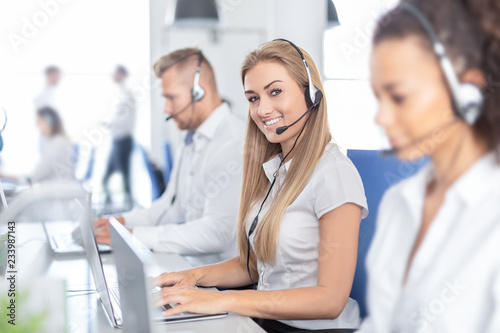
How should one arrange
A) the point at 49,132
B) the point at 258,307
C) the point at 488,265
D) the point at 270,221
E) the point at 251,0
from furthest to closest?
1. the point at 251,0
2. the point at 49,132
3. the point at 270,221
4. the point at 258,307
5. the point at 488,265

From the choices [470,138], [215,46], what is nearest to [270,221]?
[470,138]

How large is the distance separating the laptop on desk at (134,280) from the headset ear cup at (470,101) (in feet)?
1.46

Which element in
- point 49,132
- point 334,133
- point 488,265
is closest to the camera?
point 488,265

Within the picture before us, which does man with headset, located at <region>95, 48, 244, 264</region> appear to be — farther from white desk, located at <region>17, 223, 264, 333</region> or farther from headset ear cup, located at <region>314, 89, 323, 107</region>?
headset ear cup, located at <region>314, 89, 323, 107</region>

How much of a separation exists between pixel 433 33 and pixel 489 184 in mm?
192

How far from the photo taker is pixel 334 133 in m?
1.52

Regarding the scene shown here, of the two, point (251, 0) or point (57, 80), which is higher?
point (251, 0)

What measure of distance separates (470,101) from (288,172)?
835mm

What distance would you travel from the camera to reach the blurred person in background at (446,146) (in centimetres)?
63

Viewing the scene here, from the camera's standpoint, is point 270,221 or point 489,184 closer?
point 489,184

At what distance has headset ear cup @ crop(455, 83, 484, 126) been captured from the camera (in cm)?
65

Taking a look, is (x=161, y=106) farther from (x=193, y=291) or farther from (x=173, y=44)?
(x=193, y=291)

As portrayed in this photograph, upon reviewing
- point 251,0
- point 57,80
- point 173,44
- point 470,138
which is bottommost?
point 470,138

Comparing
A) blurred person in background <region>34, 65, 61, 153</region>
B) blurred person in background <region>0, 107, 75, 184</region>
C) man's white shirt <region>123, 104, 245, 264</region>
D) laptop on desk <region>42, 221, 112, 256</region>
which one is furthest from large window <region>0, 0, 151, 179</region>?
laptop on desk <region>42, 221, 112, 256</region>
